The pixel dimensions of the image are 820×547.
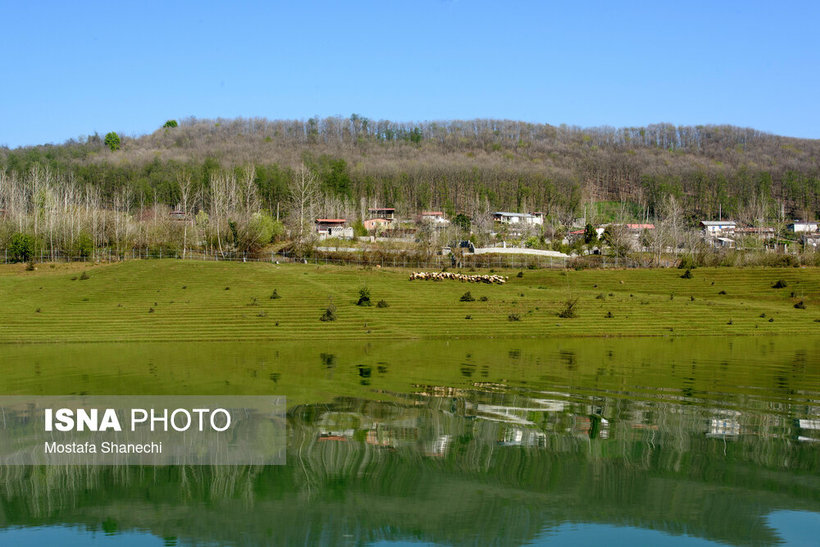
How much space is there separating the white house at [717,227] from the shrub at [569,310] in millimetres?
107521

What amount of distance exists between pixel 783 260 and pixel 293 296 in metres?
63.4

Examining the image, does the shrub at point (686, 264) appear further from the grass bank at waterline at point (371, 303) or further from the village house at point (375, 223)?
the village house at point (375, 223)

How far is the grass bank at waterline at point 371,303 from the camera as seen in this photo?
5684 cm

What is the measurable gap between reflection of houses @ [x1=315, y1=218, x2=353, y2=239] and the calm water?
10260cm

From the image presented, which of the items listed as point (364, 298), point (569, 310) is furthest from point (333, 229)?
point (569, 310)

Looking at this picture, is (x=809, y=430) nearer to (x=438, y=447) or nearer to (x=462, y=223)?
(x=438, y=447)

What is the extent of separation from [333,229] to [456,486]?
12483 cm

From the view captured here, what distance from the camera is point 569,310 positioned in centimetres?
6288

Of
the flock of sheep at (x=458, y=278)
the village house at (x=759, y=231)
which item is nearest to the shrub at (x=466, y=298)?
the flock of sheep at (x=458, y=278)

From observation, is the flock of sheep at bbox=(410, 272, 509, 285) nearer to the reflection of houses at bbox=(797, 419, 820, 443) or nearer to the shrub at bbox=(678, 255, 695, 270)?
the shrub at bbox=(678, 255, 695, 270)

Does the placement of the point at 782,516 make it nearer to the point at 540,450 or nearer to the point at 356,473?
the point at 540,450

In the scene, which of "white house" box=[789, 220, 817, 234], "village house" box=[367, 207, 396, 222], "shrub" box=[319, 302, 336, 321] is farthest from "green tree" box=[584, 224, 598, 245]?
"shrub" box=[319, 302, 336, 321]

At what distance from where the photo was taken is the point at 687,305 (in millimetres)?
67562

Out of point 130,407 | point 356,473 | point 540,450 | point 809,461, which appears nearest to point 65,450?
point 130,407
